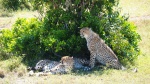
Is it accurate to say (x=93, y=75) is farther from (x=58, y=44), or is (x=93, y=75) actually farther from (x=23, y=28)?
(x=23, y=28)

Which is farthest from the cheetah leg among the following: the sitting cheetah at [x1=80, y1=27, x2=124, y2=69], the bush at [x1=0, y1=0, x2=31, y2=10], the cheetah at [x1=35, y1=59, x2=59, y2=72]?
the bush at [x1=0, y1=0, x2=31, y2=10]

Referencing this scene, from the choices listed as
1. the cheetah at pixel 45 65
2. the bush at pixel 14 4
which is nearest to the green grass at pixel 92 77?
the cheetah at pixel 45 65

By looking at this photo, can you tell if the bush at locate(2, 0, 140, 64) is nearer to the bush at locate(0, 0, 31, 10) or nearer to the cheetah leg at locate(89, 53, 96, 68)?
the cheetah leg at locate(89, 53, 96, 68)

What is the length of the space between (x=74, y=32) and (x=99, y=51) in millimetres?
1096

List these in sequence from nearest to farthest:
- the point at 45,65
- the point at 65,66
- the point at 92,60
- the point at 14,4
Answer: the point at 65,66 < the point at 45,65 < the point at 92,60 < the point at 14,4

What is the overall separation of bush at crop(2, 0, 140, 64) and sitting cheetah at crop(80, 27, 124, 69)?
373mm

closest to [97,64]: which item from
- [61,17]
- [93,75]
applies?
[93,75]

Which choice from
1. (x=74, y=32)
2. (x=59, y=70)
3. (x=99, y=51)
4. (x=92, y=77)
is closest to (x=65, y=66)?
(x=59, y=70)

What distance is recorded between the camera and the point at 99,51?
415 inches

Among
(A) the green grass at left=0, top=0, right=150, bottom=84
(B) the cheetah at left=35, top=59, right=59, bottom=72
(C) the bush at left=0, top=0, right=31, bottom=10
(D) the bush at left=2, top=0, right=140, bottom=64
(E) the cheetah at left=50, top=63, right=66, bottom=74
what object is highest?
(C) the bush at left=0, top=0, right=31, bottom=10

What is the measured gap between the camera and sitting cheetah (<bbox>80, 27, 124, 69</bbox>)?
10461 millimetres

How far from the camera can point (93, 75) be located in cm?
980

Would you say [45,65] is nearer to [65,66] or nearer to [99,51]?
[65,66]

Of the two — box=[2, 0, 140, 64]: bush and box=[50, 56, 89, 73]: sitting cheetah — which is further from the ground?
box=[2, 0, 140, 64]: bush
